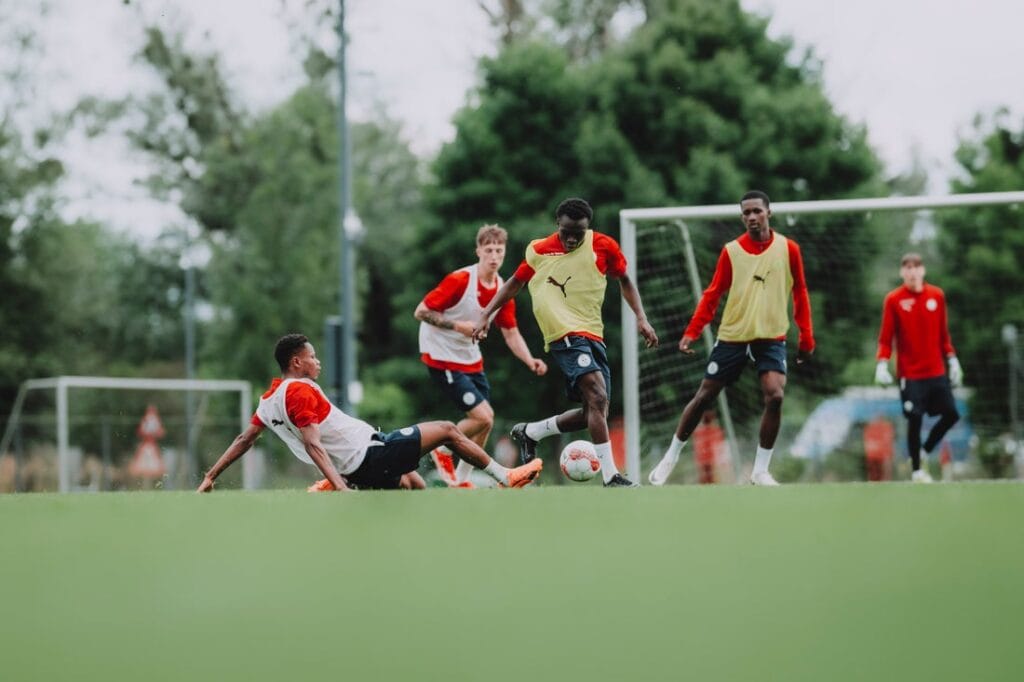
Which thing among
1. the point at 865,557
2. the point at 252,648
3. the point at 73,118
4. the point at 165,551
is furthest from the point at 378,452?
the point at 73,118

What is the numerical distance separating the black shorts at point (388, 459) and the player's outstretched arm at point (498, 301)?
119 centimetres

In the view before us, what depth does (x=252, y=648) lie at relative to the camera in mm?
3908

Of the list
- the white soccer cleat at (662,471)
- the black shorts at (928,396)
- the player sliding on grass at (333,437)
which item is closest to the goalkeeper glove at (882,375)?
the black shorts at (928,396)

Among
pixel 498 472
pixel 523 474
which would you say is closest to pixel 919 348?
pixel 523 474

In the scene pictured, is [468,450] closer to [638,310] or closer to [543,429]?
[543,429]

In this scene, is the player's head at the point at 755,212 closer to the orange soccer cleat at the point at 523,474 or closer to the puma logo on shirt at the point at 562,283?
the puma logo on shirt at the point at 562,283

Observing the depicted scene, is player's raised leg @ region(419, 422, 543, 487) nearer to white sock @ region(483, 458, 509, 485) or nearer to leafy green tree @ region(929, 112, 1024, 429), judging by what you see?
white sock @ region(483, 458, 509, 485)

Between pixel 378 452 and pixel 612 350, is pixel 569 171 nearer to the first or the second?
pixel 612 350

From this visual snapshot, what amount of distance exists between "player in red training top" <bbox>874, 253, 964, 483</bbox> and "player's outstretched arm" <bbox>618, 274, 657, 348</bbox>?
12.3ft

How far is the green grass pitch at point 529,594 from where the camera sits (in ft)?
12.1

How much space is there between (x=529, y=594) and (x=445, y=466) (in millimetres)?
6772

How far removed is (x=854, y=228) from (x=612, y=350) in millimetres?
5963

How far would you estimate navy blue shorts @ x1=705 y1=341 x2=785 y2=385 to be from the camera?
33.3 ft

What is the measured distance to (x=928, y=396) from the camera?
13016mm
